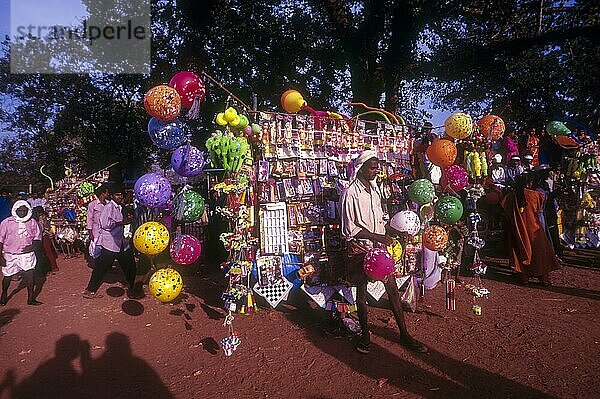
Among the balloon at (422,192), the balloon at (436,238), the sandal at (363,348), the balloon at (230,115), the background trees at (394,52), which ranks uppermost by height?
the background trees at (394,52)

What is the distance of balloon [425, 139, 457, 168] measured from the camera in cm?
599

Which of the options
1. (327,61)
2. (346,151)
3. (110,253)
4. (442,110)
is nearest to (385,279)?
(346,151)

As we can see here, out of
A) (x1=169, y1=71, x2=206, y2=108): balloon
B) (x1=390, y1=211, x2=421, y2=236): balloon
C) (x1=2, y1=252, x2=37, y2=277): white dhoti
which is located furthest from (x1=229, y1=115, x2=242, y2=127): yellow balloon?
(x1=2, y1=252, x2=37, y2=277): white dhoti

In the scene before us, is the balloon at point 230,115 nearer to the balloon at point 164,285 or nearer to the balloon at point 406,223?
the balloon at point 164,285

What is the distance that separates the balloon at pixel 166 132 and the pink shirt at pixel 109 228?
1.80 m

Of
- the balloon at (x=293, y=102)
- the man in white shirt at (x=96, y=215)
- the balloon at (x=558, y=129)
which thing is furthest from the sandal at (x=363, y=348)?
Answer: the balloon at (x=558, y=129)

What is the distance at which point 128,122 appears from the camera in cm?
1816

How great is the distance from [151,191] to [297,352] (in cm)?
297

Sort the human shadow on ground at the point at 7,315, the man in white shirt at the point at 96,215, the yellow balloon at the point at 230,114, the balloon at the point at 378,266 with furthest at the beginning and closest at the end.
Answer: the man in white shirt at the point at 96,215, the human shadow on ground at the point at 7,315, the yellow balloon at the point at 230,114, the balloon at the point at 378,266

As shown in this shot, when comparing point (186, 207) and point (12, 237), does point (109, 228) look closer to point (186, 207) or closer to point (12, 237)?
point (12, 237)

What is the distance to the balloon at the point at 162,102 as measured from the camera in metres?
5.11

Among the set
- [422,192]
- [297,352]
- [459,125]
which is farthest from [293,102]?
[297,352]

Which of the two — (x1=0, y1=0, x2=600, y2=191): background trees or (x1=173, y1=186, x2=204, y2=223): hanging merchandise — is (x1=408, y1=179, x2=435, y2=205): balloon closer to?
(x1=173, y1=186, x2=204, y2=223): hanging merchandise

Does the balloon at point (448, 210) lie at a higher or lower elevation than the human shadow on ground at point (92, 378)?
higher
